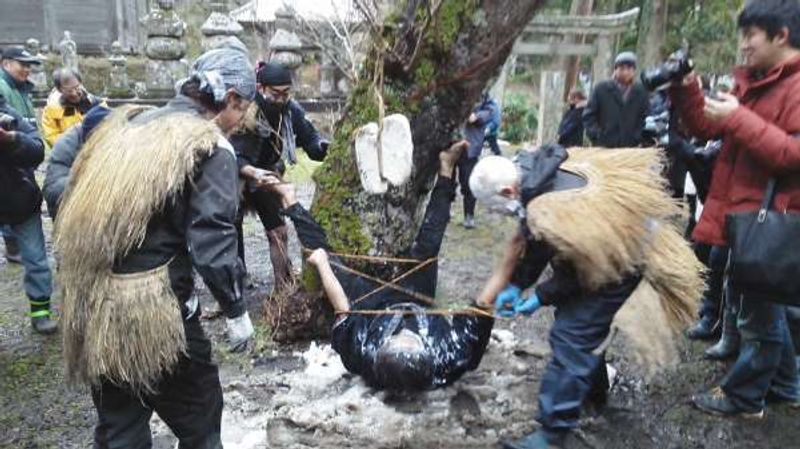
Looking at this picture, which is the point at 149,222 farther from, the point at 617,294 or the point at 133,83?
the point at 133,83

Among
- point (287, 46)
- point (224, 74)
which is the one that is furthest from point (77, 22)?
point (224, 74)

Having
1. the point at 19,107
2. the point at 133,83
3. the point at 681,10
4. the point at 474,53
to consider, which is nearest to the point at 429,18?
the point at 474,53

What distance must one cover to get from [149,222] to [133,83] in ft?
46.7

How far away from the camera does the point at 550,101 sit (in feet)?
39.8

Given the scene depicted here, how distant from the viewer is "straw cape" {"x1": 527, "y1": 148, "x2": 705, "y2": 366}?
2625mm

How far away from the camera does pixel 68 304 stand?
2.32 meters

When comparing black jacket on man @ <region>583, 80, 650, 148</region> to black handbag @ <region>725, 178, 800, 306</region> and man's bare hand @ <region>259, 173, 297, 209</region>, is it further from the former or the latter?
man's bare hand @ <region>259, 173, 297, 209</region>

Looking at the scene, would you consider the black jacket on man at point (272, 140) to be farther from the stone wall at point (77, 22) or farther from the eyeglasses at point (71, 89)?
the stone wall at point (77, 22)

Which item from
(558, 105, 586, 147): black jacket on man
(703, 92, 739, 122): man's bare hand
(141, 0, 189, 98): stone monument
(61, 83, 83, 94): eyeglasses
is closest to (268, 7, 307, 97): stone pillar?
(141, 0, 189, 98): stone monument

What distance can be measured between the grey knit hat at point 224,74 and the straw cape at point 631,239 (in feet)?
4.27

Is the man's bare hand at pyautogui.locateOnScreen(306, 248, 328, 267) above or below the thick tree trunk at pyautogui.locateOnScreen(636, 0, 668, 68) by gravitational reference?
below

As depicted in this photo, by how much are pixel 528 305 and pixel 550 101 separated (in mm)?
9801

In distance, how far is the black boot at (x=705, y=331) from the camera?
14.1 feet

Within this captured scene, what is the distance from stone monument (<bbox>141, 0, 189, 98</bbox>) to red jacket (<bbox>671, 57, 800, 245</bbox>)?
1163cm
